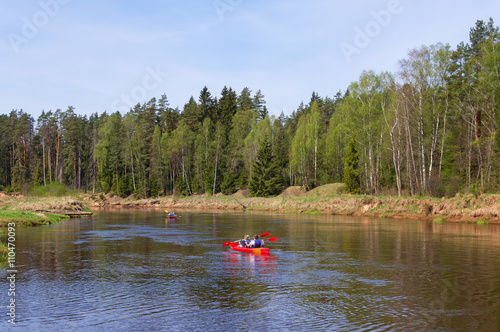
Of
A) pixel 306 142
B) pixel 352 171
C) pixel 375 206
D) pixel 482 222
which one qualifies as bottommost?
pixel 482 222

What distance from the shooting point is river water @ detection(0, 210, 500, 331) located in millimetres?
12055

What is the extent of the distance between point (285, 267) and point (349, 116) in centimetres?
4608

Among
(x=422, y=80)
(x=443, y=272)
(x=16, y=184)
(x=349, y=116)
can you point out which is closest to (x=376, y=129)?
(x=349, y=116)

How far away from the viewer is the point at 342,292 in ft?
50.1

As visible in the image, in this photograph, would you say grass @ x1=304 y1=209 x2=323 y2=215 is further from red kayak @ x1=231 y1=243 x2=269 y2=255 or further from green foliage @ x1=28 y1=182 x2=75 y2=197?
green foliage @ x1=28 y1=182 x2=75 y2=197

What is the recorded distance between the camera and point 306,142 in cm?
7856

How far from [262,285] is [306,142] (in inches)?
2500

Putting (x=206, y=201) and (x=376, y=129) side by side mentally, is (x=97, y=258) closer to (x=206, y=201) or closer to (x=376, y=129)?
(x=376, y=129)

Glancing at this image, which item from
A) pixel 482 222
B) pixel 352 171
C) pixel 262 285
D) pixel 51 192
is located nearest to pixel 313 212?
pixel 352 171

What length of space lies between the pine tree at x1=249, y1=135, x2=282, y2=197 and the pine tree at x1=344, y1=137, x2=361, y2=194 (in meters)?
18.7

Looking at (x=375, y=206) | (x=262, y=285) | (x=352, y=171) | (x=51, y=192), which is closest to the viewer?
(x=262, y=285)

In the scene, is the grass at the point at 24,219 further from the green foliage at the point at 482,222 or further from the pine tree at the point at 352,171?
the green foliage at the point at 482,222

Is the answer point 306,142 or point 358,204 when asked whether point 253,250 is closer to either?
point 358,204

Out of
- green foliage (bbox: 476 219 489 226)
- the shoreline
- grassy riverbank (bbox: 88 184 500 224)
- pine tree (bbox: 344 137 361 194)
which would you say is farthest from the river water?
pine tree (bbox: 344 137 361 194)
